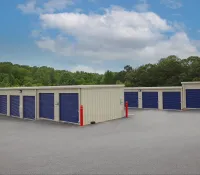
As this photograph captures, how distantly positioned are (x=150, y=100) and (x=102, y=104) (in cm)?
1025

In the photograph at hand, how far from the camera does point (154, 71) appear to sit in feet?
201

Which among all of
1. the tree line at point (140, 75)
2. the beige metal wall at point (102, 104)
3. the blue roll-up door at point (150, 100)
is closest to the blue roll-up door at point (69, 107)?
the beige metal wall at point (102, 104)

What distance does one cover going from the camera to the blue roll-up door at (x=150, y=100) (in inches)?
971

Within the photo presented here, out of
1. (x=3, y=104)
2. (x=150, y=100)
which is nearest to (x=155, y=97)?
(x=150, y=100)

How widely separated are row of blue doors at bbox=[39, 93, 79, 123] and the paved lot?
2.53m

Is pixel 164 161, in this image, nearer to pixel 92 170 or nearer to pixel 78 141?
pixel 92 170

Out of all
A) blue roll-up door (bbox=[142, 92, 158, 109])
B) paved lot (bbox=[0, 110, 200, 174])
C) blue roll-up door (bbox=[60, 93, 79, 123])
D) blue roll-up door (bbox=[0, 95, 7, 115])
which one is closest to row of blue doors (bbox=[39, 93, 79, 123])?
blue roll-up door (bbox=[60, 93, 79, 123])

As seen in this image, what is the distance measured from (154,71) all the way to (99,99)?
47.7 metres

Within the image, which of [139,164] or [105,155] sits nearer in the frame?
[139,164]

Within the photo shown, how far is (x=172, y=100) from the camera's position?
78.2ft

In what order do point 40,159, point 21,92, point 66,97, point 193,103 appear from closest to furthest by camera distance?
point 40,159 < point 66,97 < point 21,92 < point 193,103

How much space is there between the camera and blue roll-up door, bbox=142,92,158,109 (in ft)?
80.9

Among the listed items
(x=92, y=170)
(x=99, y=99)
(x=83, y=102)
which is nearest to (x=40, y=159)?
(x=92, y=170)

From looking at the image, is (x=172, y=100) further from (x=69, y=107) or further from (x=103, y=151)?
(x=103, y=151)
